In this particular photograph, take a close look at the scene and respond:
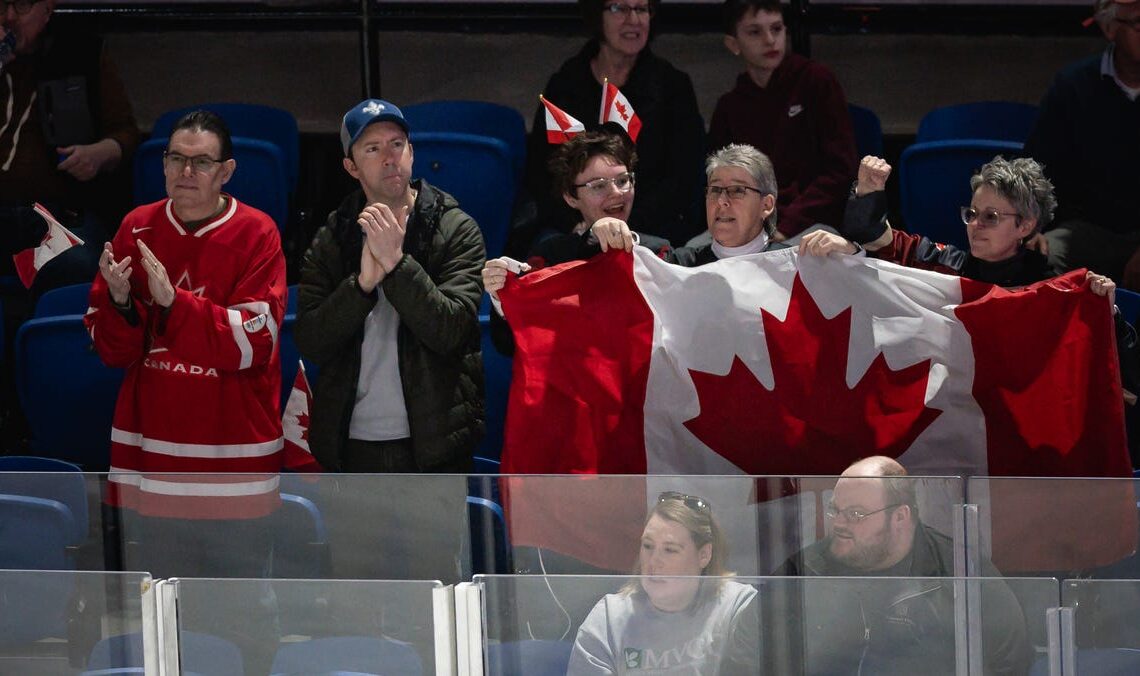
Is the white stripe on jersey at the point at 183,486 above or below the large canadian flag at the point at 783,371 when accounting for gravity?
below

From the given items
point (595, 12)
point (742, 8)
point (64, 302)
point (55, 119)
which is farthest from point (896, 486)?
point (55, 119)

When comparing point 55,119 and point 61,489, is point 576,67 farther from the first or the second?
point 61,489

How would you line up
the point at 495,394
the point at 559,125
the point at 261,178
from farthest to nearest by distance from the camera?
1. the point at 261,178
2. the point at 495,394
3. the point at 559,125

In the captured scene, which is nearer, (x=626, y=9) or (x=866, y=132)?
(x=626, y=9)

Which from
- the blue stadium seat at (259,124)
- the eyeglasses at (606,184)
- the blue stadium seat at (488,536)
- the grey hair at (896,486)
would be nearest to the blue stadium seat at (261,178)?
the blue stadium seat at (259,124)

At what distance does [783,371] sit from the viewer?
449cm

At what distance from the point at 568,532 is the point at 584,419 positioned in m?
0.64

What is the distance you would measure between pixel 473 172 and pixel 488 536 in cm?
235

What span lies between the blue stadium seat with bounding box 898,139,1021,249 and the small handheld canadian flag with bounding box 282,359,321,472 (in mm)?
2273

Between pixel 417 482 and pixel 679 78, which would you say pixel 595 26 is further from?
pixel 417 482

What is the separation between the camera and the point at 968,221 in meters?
4.50

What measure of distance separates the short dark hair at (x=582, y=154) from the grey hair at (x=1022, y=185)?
3.17 ft

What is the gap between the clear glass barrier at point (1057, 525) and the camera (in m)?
3.67

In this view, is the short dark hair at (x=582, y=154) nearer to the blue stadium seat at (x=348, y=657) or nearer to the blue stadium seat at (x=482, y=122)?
the blue stadium seat at (x=482, y=122)
